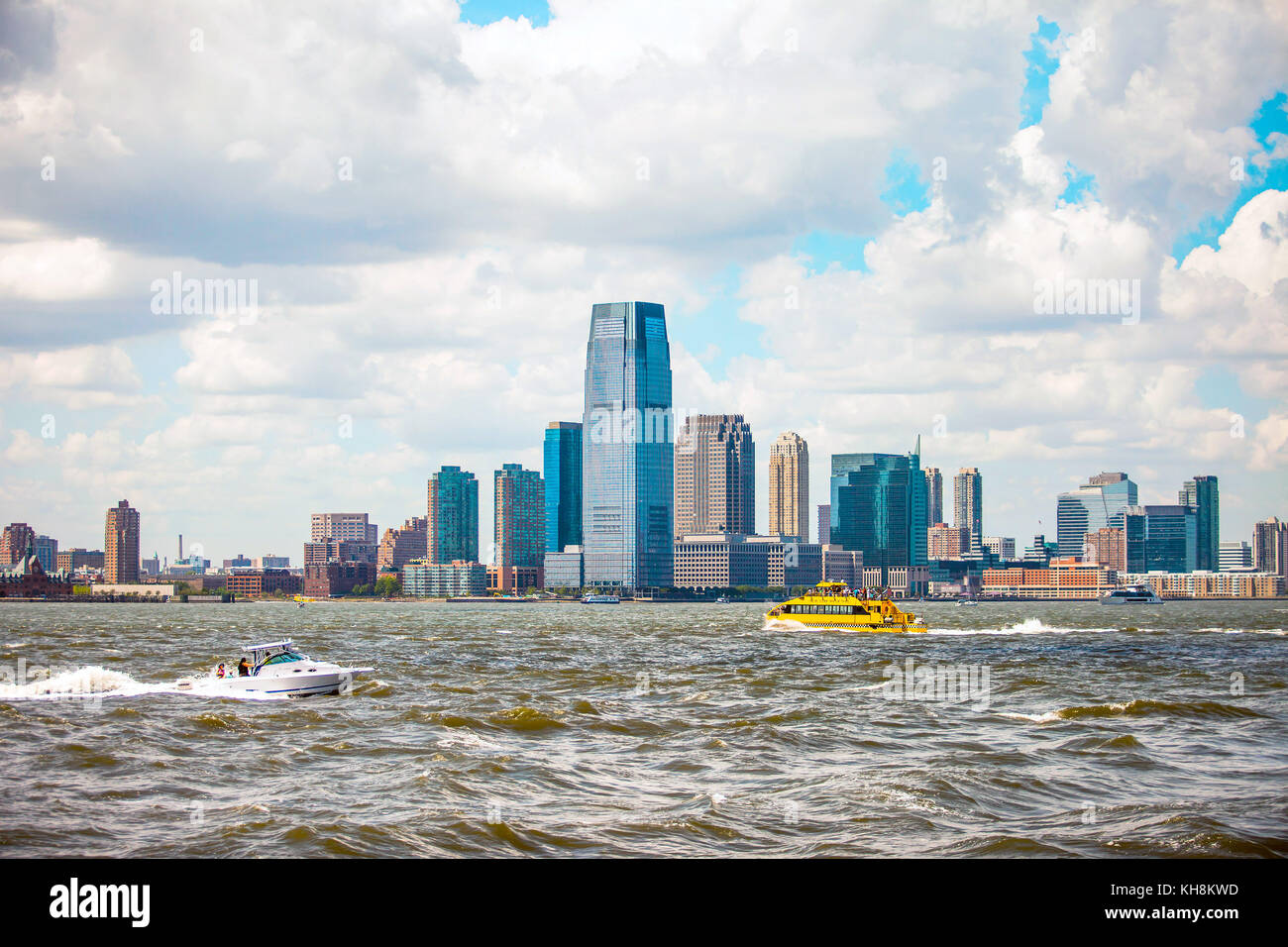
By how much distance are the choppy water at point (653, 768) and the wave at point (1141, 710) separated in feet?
0.85

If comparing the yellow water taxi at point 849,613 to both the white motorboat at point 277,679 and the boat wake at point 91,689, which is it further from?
the boat wake at point 91,689

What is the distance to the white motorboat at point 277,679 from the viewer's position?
54.2 meters

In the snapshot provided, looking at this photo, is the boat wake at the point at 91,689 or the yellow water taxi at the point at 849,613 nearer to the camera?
the boat wake at the point at 91,689

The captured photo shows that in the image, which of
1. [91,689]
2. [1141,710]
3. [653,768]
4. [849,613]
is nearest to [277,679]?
[91,689]

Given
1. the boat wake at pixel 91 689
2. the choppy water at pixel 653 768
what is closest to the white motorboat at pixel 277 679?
the boat wake at pixel 91 689

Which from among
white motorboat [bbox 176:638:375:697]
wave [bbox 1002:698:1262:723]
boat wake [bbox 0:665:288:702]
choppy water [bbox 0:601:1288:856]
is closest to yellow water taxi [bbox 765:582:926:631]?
choppy water [bbox 0:601:1288:856]

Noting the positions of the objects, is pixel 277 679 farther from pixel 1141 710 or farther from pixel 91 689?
pixel 1141 710

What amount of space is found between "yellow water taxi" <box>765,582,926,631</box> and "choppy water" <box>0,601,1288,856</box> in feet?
Answer: 214

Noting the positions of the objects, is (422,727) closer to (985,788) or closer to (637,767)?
(637,767)

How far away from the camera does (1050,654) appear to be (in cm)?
9244

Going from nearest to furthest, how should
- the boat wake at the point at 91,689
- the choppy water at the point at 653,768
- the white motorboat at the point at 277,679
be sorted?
the choppy water at the point at 653,768 → the boat wake at the point at 91,689 → the white motorboat at the point at 277,679

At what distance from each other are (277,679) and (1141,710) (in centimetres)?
3822
